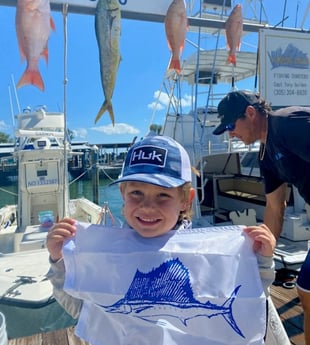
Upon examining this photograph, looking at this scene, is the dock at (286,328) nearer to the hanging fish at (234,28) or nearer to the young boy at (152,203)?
the young boy at (152,203)

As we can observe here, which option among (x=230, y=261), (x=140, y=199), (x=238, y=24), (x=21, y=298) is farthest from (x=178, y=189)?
(x=21, y=298)

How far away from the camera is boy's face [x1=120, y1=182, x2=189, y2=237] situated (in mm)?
1193

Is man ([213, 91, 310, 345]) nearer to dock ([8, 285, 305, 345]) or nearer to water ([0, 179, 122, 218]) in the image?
dock ([8, 285, 305, 345])

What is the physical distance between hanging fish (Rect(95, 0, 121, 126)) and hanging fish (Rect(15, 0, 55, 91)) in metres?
0.36

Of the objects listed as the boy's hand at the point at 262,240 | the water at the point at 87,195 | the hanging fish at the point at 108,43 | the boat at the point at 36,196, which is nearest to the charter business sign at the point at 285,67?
the hanging fish at the point at 108,43

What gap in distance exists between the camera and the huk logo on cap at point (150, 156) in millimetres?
1229

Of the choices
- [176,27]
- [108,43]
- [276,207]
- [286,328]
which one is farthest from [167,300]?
[176,27]

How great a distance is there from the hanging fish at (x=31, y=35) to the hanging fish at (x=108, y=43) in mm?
359

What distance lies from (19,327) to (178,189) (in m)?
4.13

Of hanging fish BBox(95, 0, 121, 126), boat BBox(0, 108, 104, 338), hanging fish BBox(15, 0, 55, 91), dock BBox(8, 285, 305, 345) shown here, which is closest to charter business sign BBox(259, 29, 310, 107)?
hanging fish BBox(95, 0, 121, 126)

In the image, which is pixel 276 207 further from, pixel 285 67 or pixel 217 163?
pixel 217 163

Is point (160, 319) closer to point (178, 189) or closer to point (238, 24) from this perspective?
point (178, 189)

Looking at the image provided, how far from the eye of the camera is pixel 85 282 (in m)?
1.16

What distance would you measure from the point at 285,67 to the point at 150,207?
3036 mm
